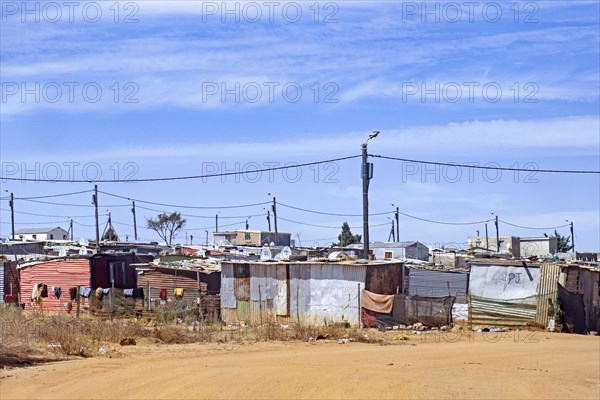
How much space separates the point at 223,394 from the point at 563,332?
2142cm

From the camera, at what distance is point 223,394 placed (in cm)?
1498

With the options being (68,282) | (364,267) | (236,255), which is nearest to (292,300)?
(364,267)

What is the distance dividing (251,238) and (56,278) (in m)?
44.2

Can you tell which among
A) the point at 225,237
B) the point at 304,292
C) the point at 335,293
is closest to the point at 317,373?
the point at 335,293

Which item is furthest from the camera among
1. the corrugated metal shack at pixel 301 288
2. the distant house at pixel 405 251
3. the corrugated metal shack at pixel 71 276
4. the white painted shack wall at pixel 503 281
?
the distant house at pixel 405 251

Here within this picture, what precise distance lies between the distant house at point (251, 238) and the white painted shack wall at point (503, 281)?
44.1 metres

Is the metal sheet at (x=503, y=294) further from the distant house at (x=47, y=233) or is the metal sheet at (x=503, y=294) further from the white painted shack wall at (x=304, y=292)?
the distant house at (x=47, y=233)

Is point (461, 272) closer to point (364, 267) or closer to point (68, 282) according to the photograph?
point (364, 267)

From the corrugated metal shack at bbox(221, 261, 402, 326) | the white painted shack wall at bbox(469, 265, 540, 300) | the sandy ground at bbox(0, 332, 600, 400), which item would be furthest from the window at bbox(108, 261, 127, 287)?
the sandy ground at bbox(0, 332, 600, 400)

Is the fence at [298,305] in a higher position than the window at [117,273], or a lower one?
lower

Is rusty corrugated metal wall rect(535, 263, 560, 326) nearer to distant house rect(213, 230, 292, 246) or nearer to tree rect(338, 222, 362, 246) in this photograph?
distant house rect(213, 230, 292, 246)

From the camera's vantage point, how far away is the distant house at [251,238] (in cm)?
8019


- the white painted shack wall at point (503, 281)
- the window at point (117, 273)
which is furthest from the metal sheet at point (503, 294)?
the window at point (117, 273)

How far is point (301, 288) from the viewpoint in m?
35.0
